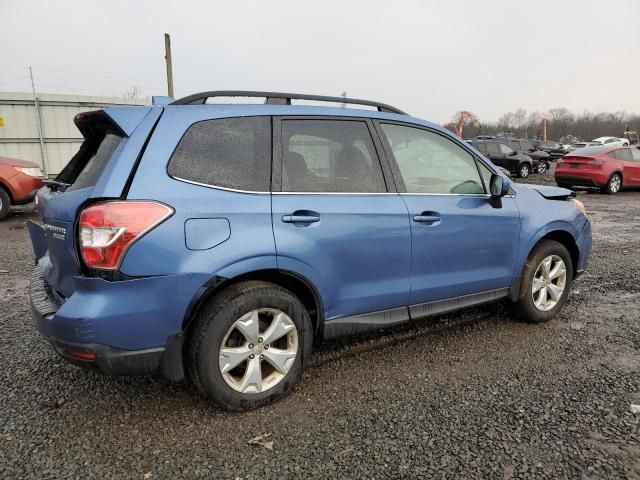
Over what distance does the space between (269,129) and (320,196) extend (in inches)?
19.7

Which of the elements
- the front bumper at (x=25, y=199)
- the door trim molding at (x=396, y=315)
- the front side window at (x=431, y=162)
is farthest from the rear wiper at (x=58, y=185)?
the front bumper at (x=25, y=199)

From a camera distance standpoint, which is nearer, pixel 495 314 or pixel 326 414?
pixel 326 414

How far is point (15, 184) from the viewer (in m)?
8.92

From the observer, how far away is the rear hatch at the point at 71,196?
2387 millimetres

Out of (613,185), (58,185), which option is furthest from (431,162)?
(613,185)

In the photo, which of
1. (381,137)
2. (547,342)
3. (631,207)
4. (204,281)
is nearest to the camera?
(204,281)

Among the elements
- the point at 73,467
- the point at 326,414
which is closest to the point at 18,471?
the point at 73,467

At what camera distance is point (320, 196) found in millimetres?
2814

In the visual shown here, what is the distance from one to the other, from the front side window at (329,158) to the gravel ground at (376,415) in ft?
4.10

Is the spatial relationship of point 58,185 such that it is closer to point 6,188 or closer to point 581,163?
point 6,188

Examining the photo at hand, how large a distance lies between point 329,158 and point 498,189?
1.38m

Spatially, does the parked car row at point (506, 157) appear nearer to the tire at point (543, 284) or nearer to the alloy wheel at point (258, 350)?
the tire at point (543, 284)

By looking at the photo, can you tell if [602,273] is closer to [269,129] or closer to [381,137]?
[381,137]

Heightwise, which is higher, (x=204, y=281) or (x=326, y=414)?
(x=204, y=281)
